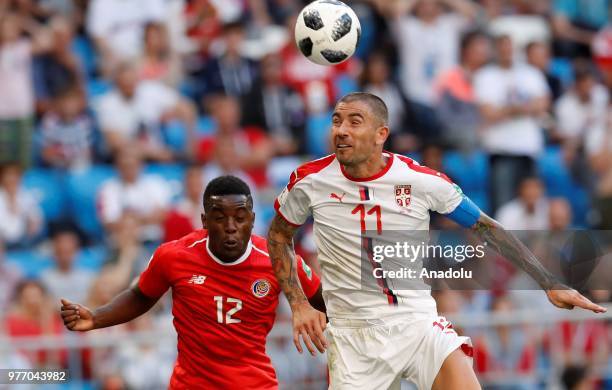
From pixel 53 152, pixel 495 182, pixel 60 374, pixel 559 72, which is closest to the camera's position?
pixel 60 374

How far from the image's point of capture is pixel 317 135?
16.7 m

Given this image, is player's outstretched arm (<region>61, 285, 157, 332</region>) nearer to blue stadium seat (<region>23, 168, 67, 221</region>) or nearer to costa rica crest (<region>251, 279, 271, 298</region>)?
costa rica crest (<region>251, 279, 271, 298</region>)

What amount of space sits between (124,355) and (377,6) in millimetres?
7136

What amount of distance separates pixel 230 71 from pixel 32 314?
4832mm

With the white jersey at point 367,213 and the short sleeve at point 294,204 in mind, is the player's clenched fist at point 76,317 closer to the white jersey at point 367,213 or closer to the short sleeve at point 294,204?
the short sleeve at point 294,204

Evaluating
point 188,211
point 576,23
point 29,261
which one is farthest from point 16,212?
point 576,23

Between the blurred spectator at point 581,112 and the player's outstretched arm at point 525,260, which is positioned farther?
the blurred spectator at point 581,112

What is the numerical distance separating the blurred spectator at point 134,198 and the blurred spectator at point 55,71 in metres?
1.27

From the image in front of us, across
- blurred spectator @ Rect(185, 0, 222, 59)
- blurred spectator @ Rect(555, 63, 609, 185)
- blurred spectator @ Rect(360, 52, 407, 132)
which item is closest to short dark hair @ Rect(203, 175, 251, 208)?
blurred spectator @ Rect(360, 52, 407, 132)

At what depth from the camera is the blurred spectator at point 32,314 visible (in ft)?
42.6

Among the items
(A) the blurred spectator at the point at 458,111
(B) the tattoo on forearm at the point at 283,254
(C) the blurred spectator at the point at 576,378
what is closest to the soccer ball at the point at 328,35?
(B) the tattoo on forearm at the point at 283,254

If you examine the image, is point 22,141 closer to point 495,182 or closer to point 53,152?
point 53,152

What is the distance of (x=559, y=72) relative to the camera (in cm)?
1916

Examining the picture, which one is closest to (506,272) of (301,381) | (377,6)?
(301,381)
